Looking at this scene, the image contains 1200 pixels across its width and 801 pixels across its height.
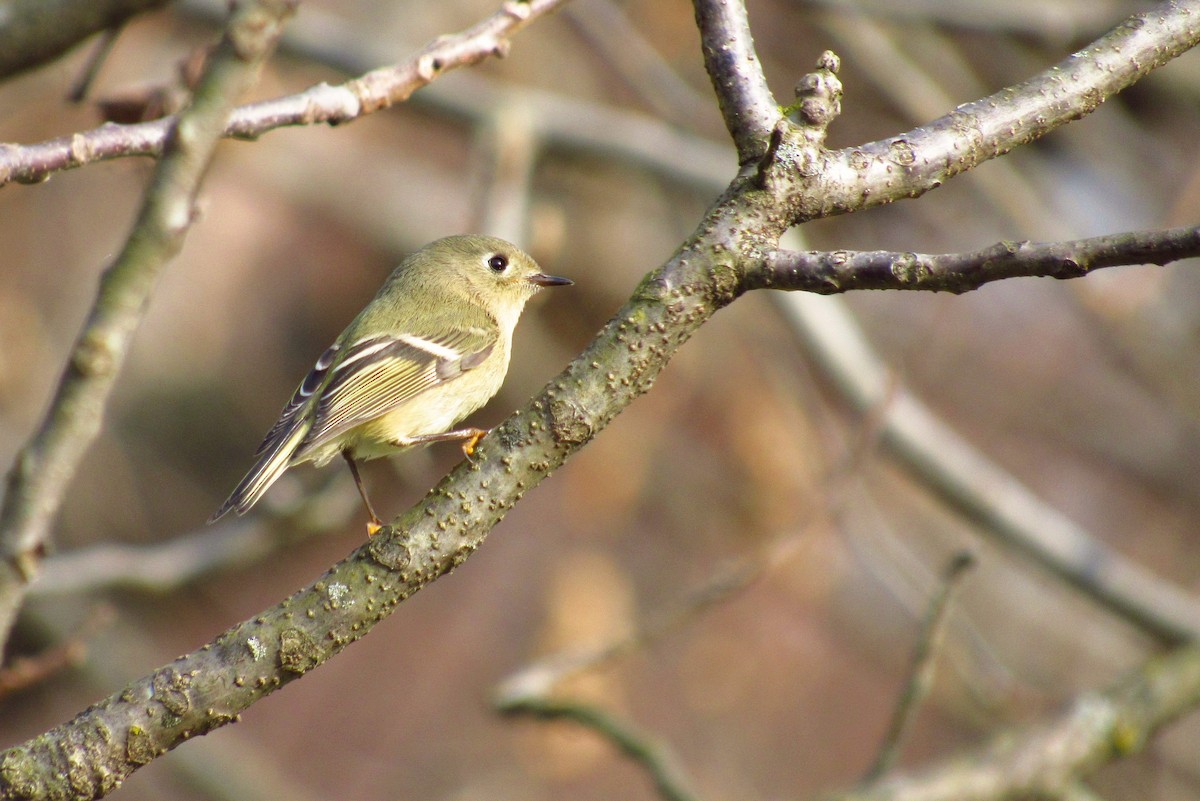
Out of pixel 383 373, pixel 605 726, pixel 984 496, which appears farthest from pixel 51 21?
pixel 984 496

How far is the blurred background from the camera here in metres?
5.23

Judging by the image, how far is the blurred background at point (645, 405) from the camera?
5227mm

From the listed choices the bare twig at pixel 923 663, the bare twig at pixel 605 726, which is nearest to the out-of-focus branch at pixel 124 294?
the bare twig at pixel 605 726

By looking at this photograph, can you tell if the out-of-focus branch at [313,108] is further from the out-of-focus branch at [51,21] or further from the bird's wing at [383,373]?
the bird's wing at [383,373]

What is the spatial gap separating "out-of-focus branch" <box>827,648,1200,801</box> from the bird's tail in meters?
1.60

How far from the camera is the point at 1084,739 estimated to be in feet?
10.5

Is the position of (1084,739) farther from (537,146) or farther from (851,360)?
(537,146)

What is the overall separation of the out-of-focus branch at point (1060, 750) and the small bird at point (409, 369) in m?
1.41

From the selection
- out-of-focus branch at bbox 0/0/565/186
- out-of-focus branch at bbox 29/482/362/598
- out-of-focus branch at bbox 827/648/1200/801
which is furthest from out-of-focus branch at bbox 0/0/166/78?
out-of-focus branch at bbox 827/648/1200/801

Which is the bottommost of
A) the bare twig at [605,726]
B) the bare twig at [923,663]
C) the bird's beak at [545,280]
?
the bare twig at [923,663]

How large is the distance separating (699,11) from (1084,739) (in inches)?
96.4

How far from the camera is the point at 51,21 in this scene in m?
1.89

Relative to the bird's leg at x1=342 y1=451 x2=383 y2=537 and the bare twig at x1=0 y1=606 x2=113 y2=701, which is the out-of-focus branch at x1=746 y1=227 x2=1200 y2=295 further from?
the bare twig at x1=0 y1=606 x2=113 y2=701

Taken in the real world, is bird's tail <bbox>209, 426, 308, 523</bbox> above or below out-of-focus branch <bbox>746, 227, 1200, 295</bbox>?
above
